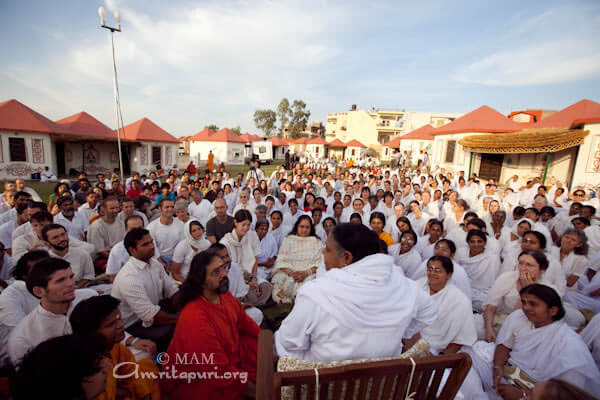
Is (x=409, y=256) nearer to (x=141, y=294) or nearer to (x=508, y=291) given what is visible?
(x=508, y=291)

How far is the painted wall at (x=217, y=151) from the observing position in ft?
95.7

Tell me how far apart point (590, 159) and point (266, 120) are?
4311 centimetres

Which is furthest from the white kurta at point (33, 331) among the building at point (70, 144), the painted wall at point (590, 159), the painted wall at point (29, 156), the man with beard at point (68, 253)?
the painted wall at point (29, 156)

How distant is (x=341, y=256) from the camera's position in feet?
5.85

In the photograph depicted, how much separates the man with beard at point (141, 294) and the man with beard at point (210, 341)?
28.7 inches

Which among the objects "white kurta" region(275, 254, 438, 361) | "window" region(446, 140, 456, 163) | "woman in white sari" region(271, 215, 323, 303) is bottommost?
"woman in white sari" region(271, 215, 323, 303)

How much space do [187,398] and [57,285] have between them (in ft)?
4.52

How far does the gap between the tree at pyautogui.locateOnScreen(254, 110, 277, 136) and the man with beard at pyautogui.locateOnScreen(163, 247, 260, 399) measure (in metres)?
48.5

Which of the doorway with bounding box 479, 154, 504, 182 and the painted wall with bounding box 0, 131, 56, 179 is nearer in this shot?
the painted wall with bounding box 0, 131, 56, 179

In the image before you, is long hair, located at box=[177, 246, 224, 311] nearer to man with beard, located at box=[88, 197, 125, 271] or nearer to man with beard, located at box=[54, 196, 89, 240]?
man with beard, located at box=[88, 197, 125, 271]

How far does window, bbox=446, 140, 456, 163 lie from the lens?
1673cm

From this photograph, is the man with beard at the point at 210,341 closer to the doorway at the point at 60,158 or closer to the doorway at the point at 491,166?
the doorway at the point at 491,166

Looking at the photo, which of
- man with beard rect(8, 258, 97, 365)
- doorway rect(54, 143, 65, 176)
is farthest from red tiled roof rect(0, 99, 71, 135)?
Result: man with beard rect(8, 258, 97, 365)

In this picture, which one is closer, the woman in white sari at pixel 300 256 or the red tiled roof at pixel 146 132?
the woman in white sari at pixel 300 256
